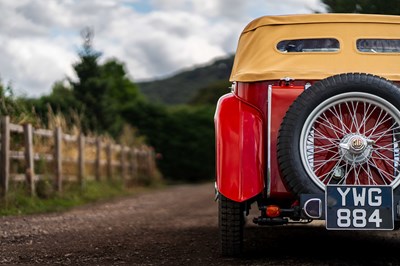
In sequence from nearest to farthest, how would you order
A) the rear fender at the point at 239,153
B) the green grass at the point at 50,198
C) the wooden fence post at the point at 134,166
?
1. the rear fender at the point at 239,153
2. the green grass at the point at 50,198
3. the wooden fence post at the point at 134,166

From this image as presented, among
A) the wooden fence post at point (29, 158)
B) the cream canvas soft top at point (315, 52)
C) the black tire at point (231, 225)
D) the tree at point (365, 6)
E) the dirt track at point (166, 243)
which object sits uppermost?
the tree at point (365, 6)

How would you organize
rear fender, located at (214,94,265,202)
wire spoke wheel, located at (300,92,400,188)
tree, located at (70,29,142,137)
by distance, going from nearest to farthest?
wire spoke wheel, located at (300,92,400,188), rear fender, located at (214,94,265,202), tree, located at (70,29,142,137)

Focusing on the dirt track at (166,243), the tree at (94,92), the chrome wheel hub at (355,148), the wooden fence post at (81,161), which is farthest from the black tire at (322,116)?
the tree at (94,92)

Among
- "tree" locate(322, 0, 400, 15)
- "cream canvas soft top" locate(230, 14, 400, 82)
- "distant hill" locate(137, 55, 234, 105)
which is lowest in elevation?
"cream canvas soft top" locate(230, 14, 400, 82)

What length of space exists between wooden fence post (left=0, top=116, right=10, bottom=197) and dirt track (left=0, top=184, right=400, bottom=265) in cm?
122

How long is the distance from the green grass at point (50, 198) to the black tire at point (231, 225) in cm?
→ 551

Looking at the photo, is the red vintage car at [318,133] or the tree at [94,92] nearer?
the red vintage car at [318,133]

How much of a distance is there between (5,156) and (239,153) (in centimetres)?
684

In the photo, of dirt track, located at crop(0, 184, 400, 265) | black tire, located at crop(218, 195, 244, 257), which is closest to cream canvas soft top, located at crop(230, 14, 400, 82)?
black tire, located at crop(218, 195, 244, 257)

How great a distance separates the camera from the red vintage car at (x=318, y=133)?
5035 mm

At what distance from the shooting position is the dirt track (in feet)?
18.2

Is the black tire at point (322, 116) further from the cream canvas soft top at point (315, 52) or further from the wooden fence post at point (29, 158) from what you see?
the wooden fence post at point (29, 158)

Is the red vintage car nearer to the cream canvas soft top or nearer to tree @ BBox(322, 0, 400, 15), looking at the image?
the cream canvas soft top

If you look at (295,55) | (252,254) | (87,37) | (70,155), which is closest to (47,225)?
(252,254)
